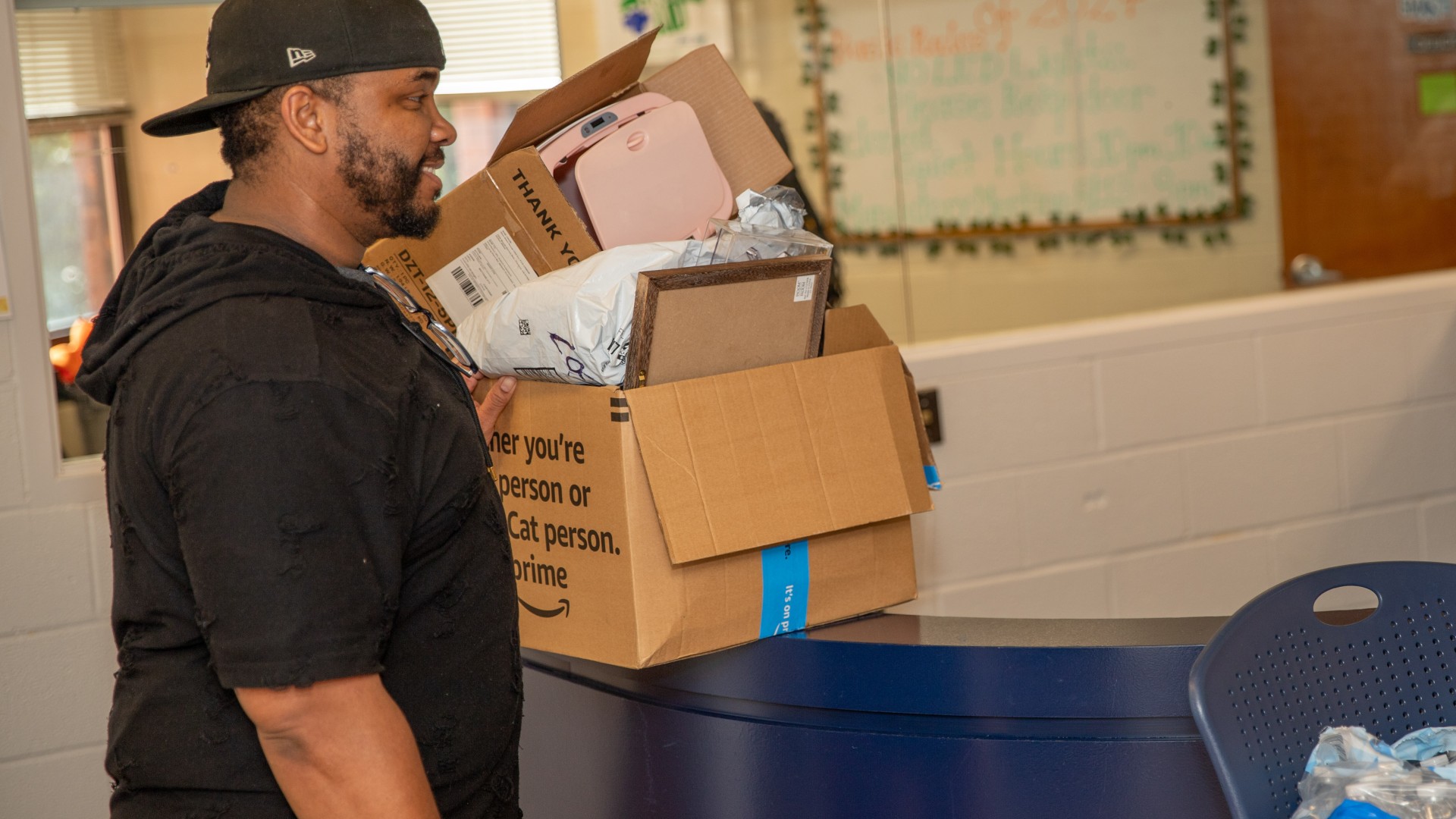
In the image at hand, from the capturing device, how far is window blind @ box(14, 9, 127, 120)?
2402 mm

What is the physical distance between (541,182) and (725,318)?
13.5 inches

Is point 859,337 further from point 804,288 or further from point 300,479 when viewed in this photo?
point 300,479

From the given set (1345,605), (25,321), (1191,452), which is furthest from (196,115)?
(1345,605)

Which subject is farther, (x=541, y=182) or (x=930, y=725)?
(x=541, y=182)

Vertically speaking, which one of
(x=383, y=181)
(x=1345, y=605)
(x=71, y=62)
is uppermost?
(x=71, y=62)

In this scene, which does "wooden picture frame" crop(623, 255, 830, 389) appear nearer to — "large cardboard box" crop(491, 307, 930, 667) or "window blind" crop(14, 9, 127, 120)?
"large cardboard box" crop(491, 307, 930, 667)

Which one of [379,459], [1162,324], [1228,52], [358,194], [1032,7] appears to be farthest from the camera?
[1228,52]

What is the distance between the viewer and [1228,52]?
3752 millimetres

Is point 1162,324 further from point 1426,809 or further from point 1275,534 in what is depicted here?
point 1426,809

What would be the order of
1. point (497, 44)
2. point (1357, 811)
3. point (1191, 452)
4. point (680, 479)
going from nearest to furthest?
1. point (1357, 811)
2. point (680, 479)
3. point (497, 44)
4. point (1191, 452)

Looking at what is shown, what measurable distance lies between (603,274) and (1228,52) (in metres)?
2.90

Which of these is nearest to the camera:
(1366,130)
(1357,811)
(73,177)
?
(1357,811)

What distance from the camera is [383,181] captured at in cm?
120

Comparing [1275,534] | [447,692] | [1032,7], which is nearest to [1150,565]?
[1275,534]
